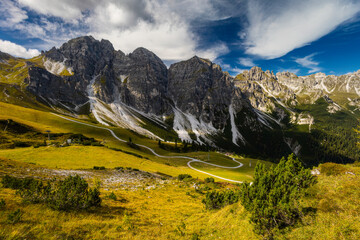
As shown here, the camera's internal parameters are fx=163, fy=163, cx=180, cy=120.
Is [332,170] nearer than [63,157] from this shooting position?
Yes

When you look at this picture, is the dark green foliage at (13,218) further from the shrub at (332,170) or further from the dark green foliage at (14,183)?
the shrub at (332,170)

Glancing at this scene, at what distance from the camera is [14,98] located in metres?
199

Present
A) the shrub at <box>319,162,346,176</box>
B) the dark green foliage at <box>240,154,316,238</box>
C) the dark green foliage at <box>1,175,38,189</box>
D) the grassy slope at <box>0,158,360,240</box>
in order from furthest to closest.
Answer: the shrub at <box>319,162,346,176</box> < the dark green foliage at <box>1,175,38,189</box> < the dark green foliage at <box>240,154,316,238</box> < the grassy slope at <box>0,158,360,240</box>

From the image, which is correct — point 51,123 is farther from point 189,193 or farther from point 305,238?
point 305,238

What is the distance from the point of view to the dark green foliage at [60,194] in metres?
11.4

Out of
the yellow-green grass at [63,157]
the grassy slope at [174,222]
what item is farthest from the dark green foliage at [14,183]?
the yellow-green grass at [63,157]

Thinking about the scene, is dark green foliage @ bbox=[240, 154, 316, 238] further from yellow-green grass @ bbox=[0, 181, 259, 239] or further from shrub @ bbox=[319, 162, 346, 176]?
shrub @ bbox=[319, 162, 346, 176]

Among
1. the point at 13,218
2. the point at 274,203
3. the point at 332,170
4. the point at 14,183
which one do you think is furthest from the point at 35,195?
the point at 332,170

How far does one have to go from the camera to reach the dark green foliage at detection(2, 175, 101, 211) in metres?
11.4

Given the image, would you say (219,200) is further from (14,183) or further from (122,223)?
(14,183)

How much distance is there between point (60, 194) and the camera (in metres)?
11.9

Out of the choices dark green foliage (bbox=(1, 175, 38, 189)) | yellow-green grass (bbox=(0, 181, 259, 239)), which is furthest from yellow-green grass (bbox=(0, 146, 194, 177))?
yellow-green grass (bbox=(0, 181, 259, 239))

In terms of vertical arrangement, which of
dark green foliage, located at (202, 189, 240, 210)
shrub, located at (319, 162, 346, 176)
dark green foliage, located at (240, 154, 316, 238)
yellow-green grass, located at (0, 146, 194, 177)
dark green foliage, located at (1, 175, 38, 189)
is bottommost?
yellow-green grass, located at (0, 146, 194, 177)

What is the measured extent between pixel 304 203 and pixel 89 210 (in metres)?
16.6
